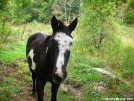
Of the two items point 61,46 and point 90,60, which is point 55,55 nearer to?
point 61,46

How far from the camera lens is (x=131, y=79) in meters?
7.26

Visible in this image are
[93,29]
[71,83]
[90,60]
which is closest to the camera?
[71,83]

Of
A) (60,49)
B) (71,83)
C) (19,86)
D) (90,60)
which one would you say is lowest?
(90,60)

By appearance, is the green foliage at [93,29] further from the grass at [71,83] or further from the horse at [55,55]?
the horse at [55,55]

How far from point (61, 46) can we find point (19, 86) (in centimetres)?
301

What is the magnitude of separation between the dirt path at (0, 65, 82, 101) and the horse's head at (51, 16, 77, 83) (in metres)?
2.18

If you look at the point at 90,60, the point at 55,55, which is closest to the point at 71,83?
the point at 90,60

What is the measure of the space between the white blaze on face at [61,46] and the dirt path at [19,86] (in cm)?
227

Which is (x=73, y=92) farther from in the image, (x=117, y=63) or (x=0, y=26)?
(x=0, y=26)

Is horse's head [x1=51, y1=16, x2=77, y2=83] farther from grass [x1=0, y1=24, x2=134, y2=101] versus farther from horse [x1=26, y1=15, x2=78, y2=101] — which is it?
grass [x1=0, y1=24, x2=134, y2=101]

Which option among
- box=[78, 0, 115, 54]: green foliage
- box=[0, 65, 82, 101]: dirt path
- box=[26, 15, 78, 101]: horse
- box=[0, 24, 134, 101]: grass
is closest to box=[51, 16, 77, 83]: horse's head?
box=[26, 15, 78, 101]: horse

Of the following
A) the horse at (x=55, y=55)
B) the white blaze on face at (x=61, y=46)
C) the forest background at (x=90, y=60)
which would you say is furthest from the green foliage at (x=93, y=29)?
the white blaze on face at (x=61, y=46)

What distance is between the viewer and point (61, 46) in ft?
10.7

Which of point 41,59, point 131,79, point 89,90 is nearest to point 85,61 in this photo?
point 131,79
